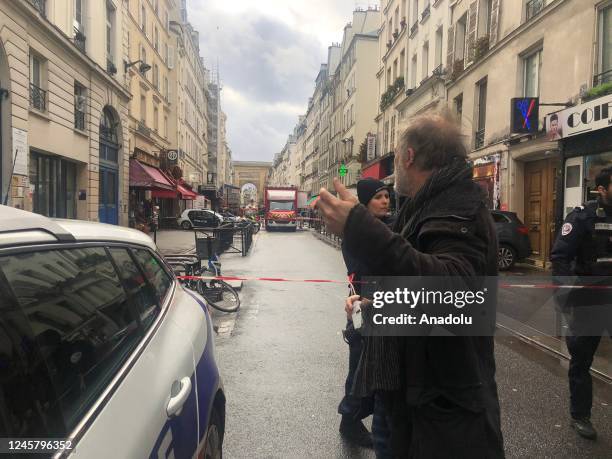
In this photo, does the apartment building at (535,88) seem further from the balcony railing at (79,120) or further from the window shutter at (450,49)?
the balcony railing at (79,120)

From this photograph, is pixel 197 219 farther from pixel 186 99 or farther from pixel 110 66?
pixel 186 99

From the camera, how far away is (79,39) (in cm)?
1714

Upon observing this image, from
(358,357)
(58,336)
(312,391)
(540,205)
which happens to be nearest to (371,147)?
(540,205)

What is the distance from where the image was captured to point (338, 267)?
43.4ft

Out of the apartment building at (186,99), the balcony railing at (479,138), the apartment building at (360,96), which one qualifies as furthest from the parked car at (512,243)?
the apartment building at (186,99)

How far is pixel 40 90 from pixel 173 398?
50.5 ft

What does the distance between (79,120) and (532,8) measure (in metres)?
15.8

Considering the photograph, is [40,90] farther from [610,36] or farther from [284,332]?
[610,36]

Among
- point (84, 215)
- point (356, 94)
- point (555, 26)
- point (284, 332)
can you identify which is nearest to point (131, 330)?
point (284, 332)

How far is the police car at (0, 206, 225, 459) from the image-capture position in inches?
47.2

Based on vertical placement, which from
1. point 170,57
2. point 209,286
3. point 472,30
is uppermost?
point 170,57

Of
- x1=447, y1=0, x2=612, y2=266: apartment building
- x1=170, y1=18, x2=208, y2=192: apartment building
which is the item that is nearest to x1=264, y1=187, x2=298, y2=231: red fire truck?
x1=170, y1=18, x2=208, y2=192: apartment building

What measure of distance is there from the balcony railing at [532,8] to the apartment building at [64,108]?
13.7 meters

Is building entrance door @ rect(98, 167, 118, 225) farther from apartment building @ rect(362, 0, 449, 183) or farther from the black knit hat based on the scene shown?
the black knit hat
